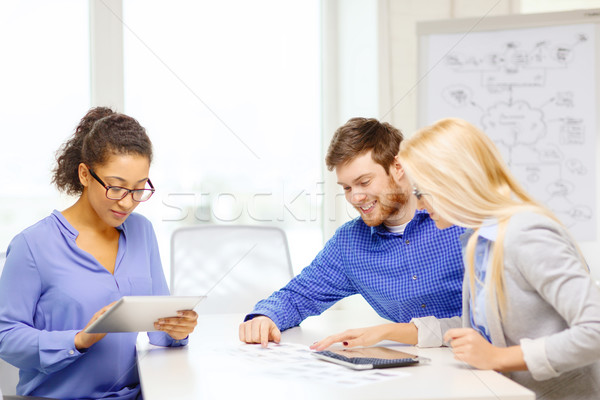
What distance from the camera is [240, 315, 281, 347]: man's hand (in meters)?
1.52

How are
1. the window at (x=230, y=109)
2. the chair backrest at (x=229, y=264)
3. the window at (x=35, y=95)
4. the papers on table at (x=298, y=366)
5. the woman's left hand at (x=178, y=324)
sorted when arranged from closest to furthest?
1. the papers on table at (x=298, y=366)
2. the woman's left hand at (x=178, y=324)
3. the chair backrest at (x=229, y=264)
4. the window at (x=35, y=95)
5. the window at (x=230, y=109)

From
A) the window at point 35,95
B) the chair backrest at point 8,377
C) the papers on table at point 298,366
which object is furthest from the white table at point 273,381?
the window at point 35,95

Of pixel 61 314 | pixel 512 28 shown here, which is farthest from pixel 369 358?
pixel 512 28

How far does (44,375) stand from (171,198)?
188 centimetres

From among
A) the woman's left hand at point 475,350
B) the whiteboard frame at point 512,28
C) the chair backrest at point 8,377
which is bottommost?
the chair backrest at point 8,377

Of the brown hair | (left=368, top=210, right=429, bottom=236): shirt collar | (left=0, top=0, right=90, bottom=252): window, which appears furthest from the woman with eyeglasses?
(left=0, top=0, right=90, bottom=252): window

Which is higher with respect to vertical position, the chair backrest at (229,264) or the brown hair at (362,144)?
the brown hair at (362,144)

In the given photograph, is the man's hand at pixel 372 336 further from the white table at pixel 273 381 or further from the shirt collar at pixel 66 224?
the shirt collar at pixel 66 224

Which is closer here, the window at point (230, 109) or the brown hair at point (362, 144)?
the brown hair at point (362, 144)

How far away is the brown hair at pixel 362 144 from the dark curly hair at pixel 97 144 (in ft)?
1.78

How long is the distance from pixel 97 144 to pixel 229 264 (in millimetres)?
904

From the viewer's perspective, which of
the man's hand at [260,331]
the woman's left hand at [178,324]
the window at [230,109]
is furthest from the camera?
the window at [230,109]

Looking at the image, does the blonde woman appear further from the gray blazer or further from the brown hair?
the brown hair

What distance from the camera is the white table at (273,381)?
104cm
